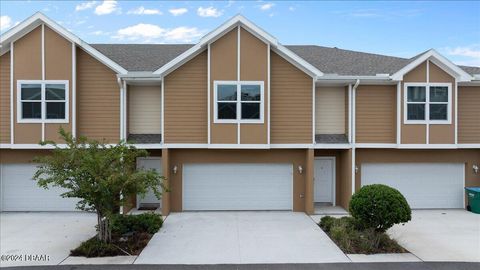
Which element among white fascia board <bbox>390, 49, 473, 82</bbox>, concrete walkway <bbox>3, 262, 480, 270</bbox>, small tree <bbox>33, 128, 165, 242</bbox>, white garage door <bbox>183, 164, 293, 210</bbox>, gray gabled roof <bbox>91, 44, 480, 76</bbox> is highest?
gray gabled roof <bbox>91, 44, 480, 76</bbox>

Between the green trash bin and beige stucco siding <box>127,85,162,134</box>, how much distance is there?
1236cm

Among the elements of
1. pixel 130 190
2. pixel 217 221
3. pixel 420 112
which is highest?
pixel 420 112

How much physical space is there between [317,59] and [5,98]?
41.9 ft

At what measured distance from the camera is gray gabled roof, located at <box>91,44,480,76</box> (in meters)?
14.1

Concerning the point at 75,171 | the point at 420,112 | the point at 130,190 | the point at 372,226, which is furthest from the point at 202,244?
the point at 420,112

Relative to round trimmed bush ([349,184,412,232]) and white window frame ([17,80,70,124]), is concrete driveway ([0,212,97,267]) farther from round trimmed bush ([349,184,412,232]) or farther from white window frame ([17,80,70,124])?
round trimmed bush ([349,184,412,232])

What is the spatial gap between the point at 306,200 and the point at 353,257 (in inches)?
199

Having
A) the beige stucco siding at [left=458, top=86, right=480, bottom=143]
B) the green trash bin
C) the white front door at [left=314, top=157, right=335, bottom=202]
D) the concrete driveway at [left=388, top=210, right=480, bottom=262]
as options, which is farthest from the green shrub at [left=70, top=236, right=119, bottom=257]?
the beige stucco siding at [left=458, top=86, right=480, bottom=143]

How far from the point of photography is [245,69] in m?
12.7

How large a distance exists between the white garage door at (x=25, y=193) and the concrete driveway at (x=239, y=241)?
470 cm

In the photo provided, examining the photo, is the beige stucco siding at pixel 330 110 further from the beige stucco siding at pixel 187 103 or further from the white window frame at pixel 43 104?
the white window frame at pixel 43 104

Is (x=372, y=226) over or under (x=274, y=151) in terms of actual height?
under

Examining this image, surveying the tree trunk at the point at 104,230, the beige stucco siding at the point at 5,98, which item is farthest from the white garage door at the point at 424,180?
the beige stucco siding at the point at 5,98

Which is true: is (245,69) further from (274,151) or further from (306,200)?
(306,200)
